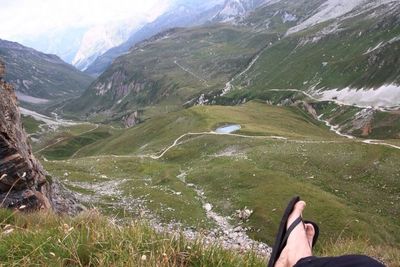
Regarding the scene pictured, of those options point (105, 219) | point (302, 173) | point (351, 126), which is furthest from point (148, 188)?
point (351, 126)

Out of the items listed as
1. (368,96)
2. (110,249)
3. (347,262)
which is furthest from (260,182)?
(368,96)

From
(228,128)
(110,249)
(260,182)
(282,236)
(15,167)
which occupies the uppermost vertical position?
(110,249)

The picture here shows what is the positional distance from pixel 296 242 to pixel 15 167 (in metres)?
20.7

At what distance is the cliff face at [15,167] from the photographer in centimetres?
2239

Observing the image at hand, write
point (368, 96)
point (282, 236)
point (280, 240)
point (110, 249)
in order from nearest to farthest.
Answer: point (110, 249) → point (280, 240) → point (282, 236) → point (368, 96)

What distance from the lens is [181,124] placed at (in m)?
110

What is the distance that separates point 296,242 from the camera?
24.0 feet

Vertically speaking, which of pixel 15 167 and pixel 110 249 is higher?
pixel 110 249

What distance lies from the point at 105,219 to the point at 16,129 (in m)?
23.2

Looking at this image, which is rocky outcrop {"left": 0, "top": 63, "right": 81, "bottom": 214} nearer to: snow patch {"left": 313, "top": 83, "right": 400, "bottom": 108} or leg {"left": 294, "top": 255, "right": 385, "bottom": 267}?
leg {"left": 294, "top": 255, "right": 385, "bottom": 267}

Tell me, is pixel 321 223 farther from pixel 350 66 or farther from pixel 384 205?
pixel 350 66

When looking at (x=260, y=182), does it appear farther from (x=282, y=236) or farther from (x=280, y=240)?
(x=280, y=240)

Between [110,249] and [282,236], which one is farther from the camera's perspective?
[282,236]

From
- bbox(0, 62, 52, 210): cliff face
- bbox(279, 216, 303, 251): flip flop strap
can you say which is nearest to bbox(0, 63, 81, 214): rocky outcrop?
bbox(0, 62, 52, 210): cliff face
